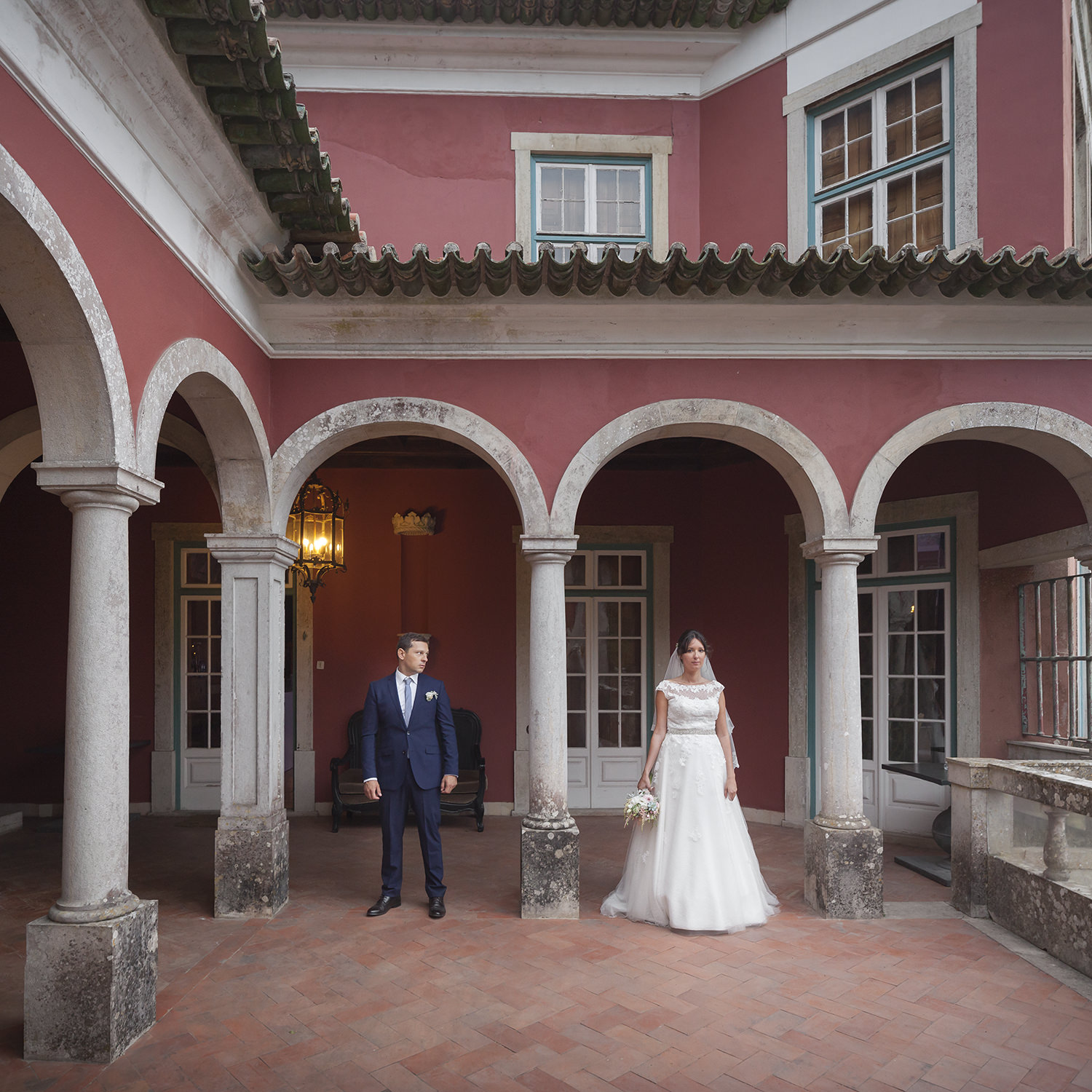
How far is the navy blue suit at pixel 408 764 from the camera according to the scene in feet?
17.5

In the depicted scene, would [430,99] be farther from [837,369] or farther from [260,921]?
[260,921]

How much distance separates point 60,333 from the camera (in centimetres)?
344

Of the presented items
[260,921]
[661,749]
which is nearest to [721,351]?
[661,749]

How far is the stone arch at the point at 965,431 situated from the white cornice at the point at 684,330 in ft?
1.21

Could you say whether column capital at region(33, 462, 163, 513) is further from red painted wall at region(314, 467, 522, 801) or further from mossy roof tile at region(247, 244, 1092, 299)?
red painted wall at region(314, 467, 522, 801)

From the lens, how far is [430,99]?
25.7 feet

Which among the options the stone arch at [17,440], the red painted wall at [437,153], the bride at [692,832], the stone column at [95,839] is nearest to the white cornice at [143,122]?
the stone column at [95,839]

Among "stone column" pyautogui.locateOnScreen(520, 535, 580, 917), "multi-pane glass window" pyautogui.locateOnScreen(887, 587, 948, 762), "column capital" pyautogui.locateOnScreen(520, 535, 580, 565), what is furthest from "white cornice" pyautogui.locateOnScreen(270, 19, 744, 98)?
"multi-pane glass window" pyautogui.locateOnScreen(887, 587, 948, 762)

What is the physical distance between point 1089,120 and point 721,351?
19.8 ft

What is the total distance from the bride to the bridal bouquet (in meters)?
0.07

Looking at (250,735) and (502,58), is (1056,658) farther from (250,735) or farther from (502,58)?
(502,58)

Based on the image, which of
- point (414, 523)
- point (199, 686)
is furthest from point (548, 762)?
point (199, 686)

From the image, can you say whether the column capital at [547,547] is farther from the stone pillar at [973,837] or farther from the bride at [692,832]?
the stone pillar at [973,837]

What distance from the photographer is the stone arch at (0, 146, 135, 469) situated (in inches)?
120
